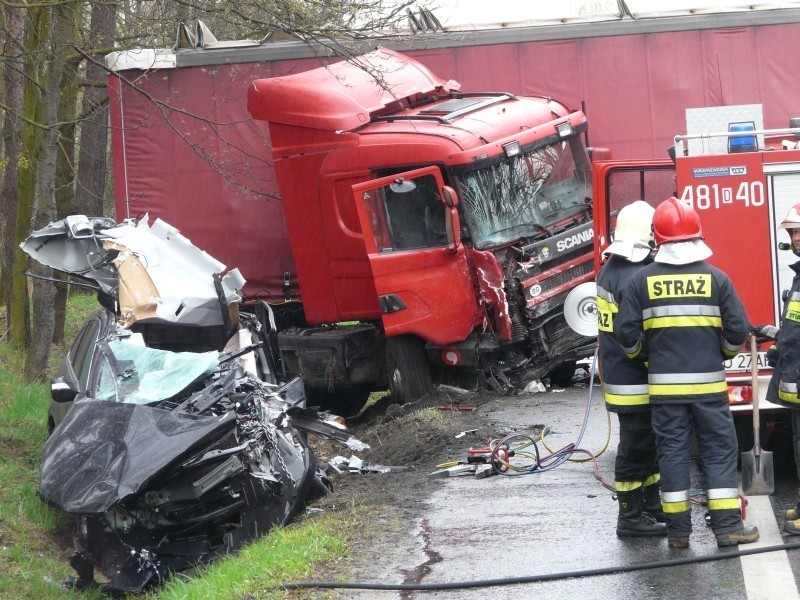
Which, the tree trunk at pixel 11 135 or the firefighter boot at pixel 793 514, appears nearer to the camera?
the firefighter boot at pixel 793 514

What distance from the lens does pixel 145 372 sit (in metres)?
7.55

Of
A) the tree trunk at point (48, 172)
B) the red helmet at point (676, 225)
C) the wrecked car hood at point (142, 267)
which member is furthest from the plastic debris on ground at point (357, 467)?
the tree trunk at point (48, 172)

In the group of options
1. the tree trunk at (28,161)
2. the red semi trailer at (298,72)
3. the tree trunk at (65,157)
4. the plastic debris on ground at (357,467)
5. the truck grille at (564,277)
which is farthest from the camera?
the tree trunk at (65,157)

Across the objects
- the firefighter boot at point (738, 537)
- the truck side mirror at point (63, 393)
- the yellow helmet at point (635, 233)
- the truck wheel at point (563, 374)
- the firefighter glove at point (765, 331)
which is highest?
the yellow helmet at point (635, 233)

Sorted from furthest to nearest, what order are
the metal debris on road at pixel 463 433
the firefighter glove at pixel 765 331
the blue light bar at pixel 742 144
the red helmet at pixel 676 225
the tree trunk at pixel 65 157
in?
the tree trunk at pixel 65 157
the metal debris on road at pixel 463 433
the blue light bar at pixel 742 144
the firefighter glove at pixel 765 331
the red helmet at pixel 676 225

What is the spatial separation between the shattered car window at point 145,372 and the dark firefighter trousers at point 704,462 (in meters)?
3.07

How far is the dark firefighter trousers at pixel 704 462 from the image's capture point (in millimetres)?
5578

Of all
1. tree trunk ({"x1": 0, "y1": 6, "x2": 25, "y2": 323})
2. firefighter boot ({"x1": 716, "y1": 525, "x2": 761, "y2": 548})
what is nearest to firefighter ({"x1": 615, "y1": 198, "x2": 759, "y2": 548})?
firefighter boot ({"x1": 716, "y1": 525, "x2": 761, "y2": 548})

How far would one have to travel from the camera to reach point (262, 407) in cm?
725

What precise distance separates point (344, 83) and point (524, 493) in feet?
18.8

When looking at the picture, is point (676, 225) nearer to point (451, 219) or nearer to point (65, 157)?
point (451, 219)

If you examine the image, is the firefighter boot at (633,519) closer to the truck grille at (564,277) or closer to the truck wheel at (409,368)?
the truck grille at (564,277)

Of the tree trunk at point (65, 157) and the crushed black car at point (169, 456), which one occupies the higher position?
the tree trunk at point (65, 157)

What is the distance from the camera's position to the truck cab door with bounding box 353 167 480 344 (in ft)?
34.8
